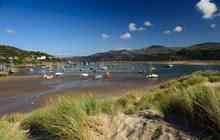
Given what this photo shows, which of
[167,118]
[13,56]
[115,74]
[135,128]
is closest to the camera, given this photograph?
[135,128]

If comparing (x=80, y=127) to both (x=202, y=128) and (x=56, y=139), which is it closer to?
(x=56, y=139)

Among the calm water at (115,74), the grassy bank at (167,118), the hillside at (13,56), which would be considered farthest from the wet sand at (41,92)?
the hillside at (13,56)

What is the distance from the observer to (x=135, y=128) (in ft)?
16.3

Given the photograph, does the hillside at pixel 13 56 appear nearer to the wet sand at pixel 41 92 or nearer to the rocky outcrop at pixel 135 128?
the wet sand at pixel 41 92

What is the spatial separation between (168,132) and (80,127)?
1655 millimetres

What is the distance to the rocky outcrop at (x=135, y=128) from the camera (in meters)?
4.48

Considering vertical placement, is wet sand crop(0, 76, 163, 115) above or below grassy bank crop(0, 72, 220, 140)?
below

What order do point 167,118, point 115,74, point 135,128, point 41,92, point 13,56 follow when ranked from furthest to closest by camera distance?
1. point 13,56
2. point 115,74
3. point 41,92
4. point 167,118
5. point 135,128

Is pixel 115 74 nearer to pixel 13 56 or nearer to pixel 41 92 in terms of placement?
pixel 41 92

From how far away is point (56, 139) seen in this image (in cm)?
455

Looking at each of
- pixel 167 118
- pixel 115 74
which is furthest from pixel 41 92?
pixel 115 74

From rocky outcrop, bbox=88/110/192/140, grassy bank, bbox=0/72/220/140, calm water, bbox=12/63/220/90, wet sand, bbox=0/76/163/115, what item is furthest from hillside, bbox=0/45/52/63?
rocky outcrop, bbox=88/110/192/140

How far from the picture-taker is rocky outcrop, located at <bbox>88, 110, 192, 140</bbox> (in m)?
4.48

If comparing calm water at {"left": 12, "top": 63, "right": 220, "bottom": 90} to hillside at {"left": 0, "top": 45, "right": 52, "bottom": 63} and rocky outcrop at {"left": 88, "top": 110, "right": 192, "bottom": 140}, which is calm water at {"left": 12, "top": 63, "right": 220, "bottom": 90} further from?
hillside at {"left": 0, "top": 45, "right": 52, "bottom": 63}
